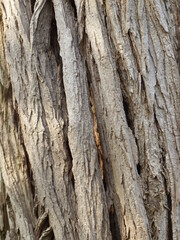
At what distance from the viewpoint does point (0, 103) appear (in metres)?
1.82

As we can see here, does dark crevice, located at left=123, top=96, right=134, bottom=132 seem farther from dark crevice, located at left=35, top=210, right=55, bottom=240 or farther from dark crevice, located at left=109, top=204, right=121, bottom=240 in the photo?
dark crevice, located at left=35, top=210, right=55, bottom=240

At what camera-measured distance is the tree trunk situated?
154 cm

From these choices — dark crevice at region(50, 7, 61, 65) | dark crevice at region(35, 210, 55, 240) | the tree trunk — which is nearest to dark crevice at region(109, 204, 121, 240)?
the tree trunk

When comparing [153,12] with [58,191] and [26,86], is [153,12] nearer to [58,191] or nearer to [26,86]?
[26,86]

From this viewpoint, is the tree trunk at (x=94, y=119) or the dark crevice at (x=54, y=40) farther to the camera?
the dark crevice at (x=54, y=40)

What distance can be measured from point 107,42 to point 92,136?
0.36m

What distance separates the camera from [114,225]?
62.5 inches

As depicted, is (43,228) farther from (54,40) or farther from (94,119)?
(54,40)

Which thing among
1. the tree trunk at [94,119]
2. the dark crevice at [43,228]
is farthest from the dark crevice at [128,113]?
the dark crevice at [43,228]

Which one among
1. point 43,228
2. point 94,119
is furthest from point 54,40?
point 43,228

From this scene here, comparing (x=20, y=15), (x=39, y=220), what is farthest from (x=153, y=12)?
(x=39, y=220)

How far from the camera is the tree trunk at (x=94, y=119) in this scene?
1.54 metres

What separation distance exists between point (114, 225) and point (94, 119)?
40cm

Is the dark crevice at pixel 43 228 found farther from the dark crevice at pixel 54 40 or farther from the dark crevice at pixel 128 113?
the dark crevice at pixel 54 40
